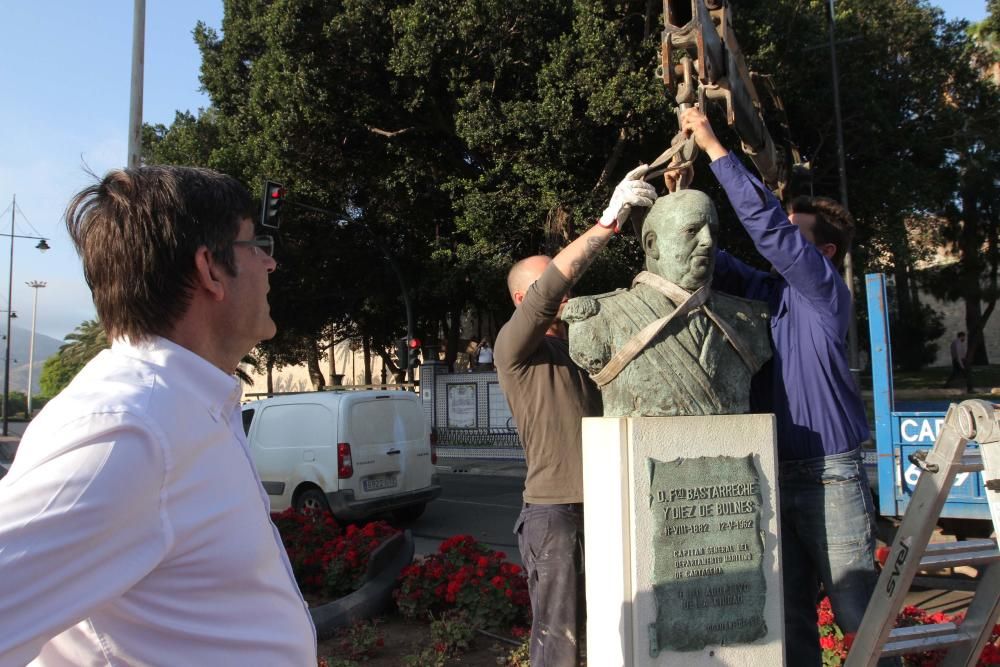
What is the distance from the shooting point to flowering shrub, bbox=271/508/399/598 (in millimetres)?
5465

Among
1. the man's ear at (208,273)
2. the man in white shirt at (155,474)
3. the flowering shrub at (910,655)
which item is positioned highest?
the man's ear at (208,273)

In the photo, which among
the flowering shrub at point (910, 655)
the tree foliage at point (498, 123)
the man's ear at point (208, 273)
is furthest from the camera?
the tree foliage at point (498, 123)

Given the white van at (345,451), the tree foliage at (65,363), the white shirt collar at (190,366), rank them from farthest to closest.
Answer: the tree foliage at (65,363) < the white van at (345,451) < the white shirt collar at (190,366)

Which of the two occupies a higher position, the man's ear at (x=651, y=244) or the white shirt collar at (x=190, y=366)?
the man's ear at (x=651, y=244)

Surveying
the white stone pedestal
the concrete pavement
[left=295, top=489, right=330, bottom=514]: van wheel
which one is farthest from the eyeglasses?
the concrete pavement

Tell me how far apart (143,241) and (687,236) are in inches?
84.9

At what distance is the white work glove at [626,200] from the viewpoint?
3.05 m

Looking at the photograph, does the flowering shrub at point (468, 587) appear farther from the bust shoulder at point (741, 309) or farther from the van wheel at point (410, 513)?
the van wheel at point (410, 513)

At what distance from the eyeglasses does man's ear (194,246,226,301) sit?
0.07 m

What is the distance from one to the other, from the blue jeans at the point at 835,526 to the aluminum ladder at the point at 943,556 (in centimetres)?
10

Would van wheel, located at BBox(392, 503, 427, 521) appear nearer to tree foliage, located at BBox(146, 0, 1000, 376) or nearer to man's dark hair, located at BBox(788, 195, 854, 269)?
tree foliage, located at BBox(146, 0, 1000, 376)

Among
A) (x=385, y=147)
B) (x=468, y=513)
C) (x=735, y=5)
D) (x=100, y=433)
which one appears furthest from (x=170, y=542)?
(x=385, y=147)

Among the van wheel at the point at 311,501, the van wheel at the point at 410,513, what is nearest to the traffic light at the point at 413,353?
the van wheel at the point at 410,513

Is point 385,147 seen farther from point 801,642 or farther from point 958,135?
point 801,642
